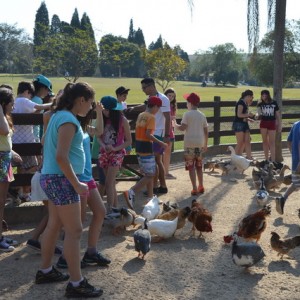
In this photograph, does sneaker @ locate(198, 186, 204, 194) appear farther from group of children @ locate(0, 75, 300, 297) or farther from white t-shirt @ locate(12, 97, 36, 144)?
white t-shirt @ locate(12, 97, 36, 144)

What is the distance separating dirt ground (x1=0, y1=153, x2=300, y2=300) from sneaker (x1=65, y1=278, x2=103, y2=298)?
13cm

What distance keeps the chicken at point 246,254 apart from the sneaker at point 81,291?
141 cm

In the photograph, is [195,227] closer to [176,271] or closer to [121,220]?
[121,220]

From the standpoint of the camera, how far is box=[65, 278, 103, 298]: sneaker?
4289 mm

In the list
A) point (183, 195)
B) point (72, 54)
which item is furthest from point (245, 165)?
point (72, 54)

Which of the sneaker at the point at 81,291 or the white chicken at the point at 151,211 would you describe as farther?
→ the white chicken at the point at 151,211

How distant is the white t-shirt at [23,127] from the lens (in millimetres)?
7074

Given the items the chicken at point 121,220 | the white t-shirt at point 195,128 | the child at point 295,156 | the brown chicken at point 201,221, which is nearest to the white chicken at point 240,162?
the white t-shirt at point 195,128

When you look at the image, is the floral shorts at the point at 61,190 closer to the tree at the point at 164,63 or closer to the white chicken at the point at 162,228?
the white chicken at the point at 162,228

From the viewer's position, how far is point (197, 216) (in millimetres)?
6141

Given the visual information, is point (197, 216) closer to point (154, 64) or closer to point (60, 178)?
point (60, 178)

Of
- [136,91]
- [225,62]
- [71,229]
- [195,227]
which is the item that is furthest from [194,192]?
[225,62]

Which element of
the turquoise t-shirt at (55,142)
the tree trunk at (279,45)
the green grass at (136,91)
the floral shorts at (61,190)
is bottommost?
the green grass at (136,91)

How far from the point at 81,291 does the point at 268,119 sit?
8025 mm
